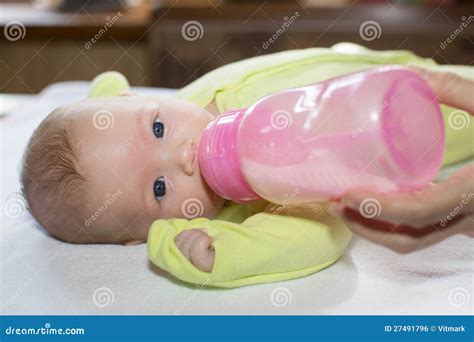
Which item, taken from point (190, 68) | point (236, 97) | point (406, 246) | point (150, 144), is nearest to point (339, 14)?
point (190, 68)

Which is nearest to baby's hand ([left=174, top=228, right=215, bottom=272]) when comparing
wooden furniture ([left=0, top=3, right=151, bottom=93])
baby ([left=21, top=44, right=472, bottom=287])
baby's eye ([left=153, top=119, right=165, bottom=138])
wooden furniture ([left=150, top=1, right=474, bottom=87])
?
baby ([left=21, top=44, right=472, bottom=287])

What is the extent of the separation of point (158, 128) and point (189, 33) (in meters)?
1.26

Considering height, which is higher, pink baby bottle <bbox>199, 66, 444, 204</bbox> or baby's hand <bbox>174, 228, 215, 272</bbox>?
pink baby bottle <bbox>199, 66, 444, 204</bbox>

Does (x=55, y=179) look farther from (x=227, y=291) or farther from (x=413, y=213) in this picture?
(x=413, y=213)

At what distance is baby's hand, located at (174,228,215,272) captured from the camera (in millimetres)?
969

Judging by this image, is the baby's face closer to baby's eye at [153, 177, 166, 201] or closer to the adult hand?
baby's eye at [153, 177, 166, 201]

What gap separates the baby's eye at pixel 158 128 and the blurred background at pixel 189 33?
3.97 ft

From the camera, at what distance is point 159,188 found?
3.57 ft

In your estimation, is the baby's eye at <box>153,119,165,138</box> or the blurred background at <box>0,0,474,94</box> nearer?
the baby's eye at <box>153,119,165,138</box>

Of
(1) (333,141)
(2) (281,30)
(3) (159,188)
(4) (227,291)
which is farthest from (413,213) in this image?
(2) (281,30)

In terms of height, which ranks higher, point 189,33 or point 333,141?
point 333,141

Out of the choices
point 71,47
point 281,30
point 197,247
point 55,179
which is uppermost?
point 281,30

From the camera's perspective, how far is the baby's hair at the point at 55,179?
1076 millimetres
